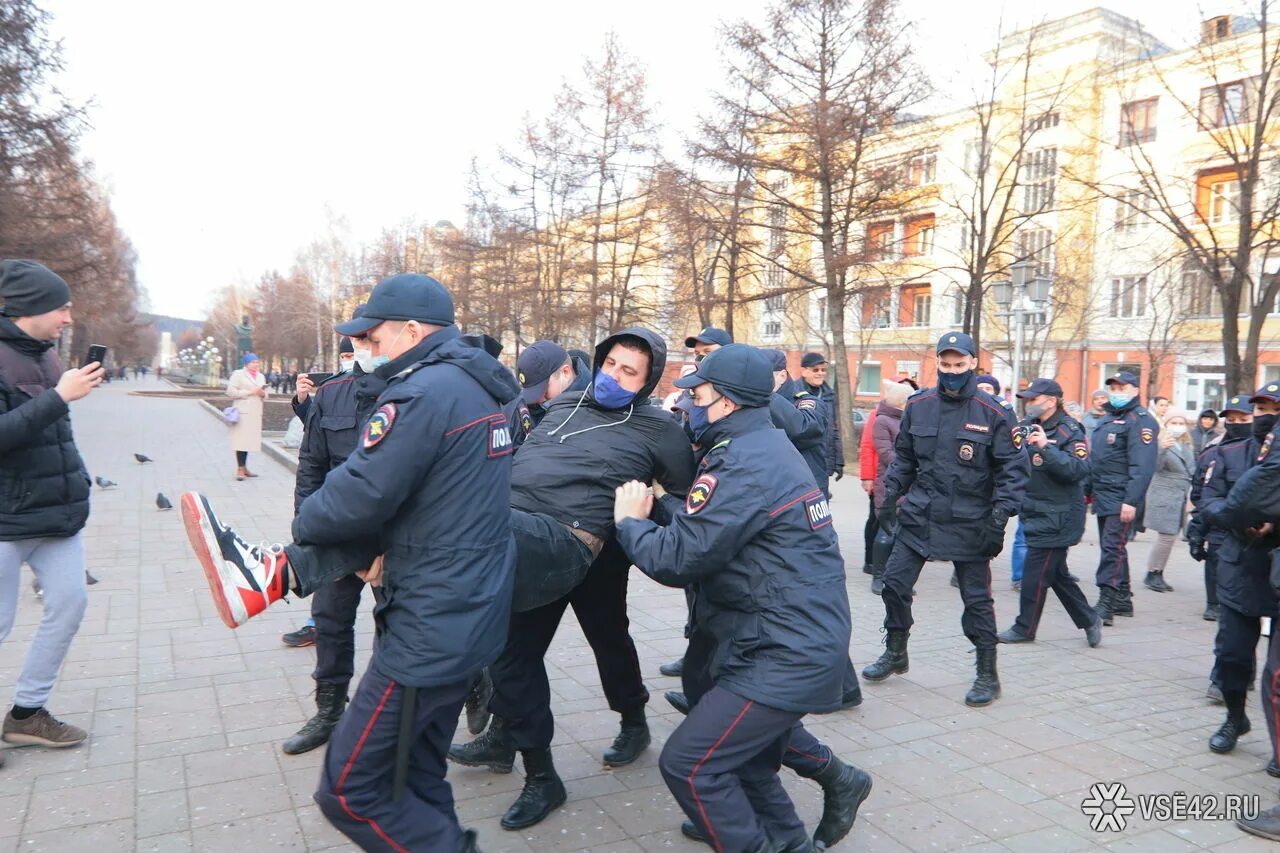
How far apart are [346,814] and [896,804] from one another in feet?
7.91

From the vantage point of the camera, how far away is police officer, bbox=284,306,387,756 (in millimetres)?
4273

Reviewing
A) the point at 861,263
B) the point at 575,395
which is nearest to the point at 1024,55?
the point at 861,263

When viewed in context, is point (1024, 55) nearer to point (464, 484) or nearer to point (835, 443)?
point (835, 443)

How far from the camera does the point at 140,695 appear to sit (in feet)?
16.0

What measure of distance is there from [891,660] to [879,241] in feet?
55.4

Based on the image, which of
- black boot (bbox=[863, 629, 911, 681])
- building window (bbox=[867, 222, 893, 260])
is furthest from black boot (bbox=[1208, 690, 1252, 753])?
building window (bbox=[867, 222, 893, 260])

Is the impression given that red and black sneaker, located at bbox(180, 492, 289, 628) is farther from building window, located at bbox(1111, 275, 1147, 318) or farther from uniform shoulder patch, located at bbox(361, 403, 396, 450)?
building window, located at bbox(1111, 275, 1147, 318)

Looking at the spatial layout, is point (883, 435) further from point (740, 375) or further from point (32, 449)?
point (32, 449)

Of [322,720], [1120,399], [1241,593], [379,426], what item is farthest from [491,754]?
[1120,399]

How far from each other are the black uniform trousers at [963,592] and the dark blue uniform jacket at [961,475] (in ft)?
0.27

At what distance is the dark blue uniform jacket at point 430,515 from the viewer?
2.53 m

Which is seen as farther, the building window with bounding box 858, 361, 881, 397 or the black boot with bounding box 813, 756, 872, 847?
the building window with bounding box 858, 361, 881, 397

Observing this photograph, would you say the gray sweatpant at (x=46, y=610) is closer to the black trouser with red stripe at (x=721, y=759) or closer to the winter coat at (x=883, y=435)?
the black trouser with red stripe at (x=721, y=759)

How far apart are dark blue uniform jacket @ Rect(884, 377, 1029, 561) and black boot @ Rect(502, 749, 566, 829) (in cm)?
265
